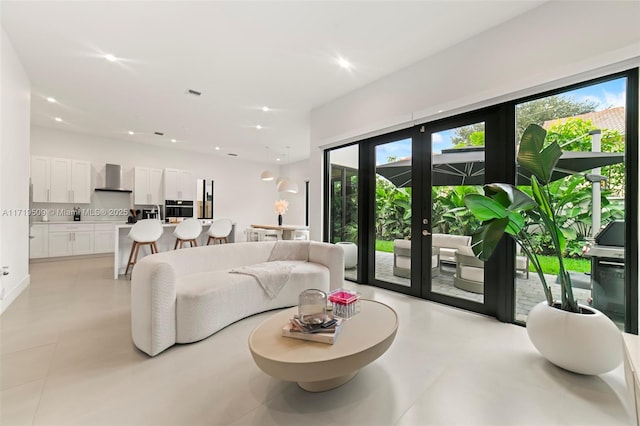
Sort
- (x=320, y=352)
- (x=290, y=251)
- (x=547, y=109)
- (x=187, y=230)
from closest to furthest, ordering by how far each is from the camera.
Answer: (x=320, y=352), (x=547, y=109), (x=290, y=251), (x=187, y=230)

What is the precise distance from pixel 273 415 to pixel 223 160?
27.7 feet

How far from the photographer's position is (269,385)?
1712 millimetres

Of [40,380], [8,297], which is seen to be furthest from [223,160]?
[40,380]

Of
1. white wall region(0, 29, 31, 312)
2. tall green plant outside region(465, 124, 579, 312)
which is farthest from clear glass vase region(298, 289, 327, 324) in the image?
white wall region(0, 29, 31, 312)

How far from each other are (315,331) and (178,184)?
728 centimetres

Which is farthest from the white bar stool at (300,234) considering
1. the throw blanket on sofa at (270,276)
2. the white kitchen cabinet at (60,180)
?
the white kitchen cabinet at (60,180)

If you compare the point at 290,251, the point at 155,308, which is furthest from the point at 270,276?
the point at 155,308

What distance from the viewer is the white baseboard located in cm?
296

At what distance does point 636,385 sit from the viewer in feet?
3.83

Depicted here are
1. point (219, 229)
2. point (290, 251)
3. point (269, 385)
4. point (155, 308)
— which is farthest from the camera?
point (219, 229)

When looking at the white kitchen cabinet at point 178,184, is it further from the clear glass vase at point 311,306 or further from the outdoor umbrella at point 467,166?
the clear glass vase at point 311,306

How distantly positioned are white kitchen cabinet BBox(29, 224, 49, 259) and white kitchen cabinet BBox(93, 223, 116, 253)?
816 mm

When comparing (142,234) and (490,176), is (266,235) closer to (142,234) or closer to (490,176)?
(142,234)

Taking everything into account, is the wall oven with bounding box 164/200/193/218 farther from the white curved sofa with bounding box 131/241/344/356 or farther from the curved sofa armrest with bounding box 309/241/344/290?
the curved sofa armrest with bounding box 309/241/344/290
